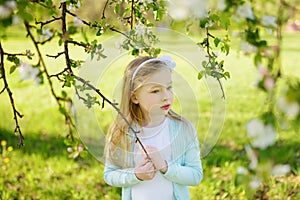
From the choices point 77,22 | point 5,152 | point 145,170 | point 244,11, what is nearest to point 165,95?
point 145,170

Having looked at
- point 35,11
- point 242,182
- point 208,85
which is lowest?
point 208,85

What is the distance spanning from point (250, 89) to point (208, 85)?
4.35 metres

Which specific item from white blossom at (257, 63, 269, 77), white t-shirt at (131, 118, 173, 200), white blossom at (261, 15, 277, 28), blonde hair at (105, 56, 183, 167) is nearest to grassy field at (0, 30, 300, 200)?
blonde hair at (105, 56, 183, 167)

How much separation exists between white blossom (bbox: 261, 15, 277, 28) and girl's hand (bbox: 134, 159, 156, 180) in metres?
0.91

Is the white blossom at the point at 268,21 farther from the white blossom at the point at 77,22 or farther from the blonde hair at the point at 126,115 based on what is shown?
the white blossom at the point at 77,22

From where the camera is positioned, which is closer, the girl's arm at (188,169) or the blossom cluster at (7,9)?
the blossom cluster at (7,9)

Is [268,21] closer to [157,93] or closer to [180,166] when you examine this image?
[157,93]

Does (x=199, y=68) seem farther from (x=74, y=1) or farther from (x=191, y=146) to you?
(x=74, y=1)

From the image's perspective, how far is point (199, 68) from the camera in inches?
79.4

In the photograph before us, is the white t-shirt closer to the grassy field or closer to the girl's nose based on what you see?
the girl's nose

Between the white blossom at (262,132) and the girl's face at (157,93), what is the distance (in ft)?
3.13

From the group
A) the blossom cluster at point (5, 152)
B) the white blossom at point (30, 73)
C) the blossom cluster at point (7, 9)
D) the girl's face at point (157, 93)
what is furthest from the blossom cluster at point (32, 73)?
the blossom cluster at point (5, 152)

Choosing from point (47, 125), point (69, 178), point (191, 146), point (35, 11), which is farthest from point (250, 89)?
point (35, 11)

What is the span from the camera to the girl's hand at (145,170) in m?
1.97
